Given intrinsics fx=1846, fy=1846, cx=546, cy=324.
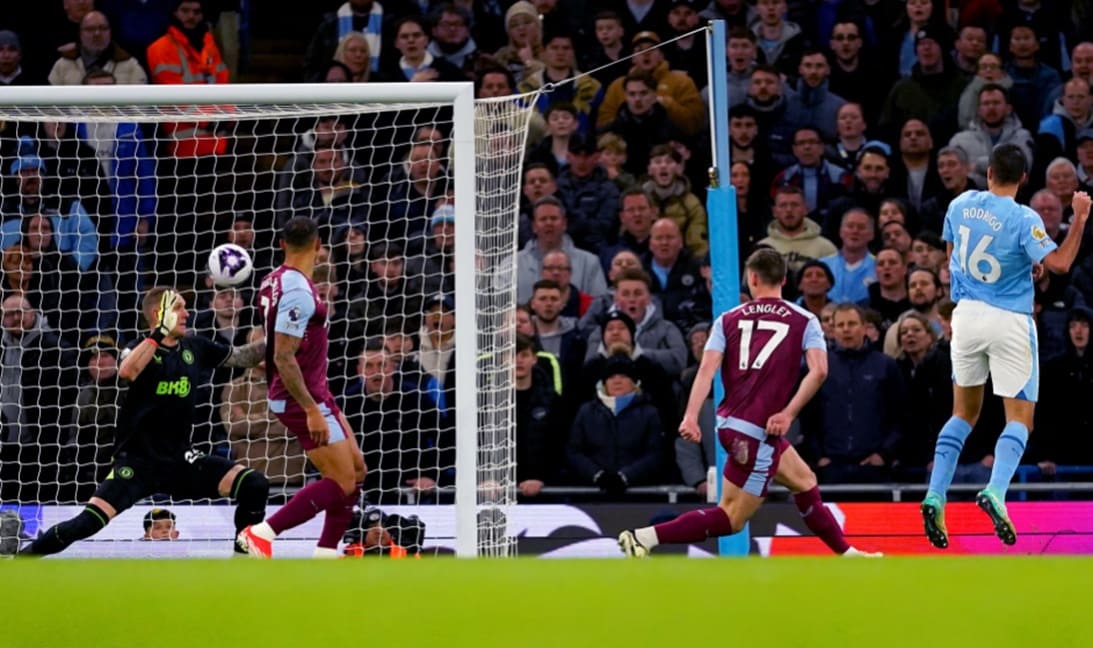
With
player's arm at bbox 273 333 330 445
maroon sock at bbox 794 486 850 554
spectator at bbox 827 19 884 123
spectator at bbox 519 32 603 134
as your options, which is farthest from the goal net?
spectator at bbox 827 19 884 123

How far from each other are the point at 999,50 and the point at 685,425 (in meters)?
6.57

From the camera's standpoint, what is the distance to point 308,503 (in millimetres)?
9383

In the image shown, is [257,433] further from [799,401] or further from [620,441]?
[799,401]

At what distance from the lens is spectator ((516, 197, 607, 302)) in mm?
12461

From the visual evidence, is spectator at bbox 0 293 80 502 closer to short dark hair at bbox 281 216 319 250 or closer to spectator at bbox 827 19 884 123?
short dark hair at bbox 281 216 319 250

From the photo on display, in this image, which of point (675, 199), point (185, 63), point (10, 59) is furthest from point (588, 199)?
point (10, 59)

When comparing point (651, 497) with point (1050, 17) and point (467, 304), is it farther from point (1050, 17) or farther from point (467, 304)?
point (1050, 17)

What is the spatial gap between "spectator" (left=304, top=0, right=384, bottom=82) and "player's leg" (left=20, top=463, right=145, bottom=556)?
5153mm

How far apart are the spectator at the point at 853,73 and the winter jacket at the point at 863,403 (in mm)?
3171

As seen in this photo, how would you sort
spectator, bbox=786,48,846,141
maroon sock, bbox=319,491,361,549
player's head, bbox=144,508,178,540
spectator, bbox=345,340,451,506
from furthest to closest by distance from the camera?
spectator, bbox=786,48,846,141 < spectator, bbox=345,340,451,506 < player's head, bbox=144,508,178,540 < maroon sock, bbox=319,491,361,549

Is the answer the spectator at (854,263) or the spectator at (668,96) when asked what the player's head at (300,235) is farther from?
the spectator at (668,96)

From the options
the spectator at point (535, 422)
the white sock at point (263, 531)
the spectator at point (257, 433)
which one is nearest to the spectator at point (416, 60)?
the spectator at point (257, 433)

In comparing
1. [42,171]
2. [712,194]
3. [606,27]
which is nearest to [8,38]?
[42,171]

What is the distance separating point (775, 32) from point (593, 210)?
2482 millimetres
